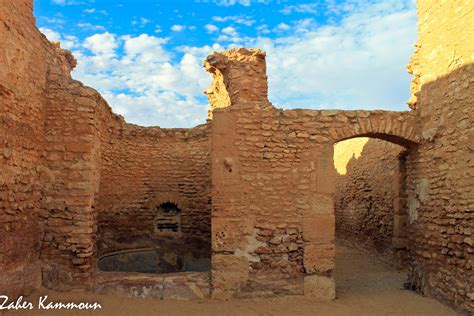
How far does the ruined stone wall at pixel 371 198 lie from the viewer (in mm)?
9305

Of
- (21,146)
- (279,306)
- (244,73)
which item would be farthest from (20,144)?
(279,306)

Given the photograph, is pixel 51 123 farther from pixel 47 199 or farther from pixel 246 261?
pixel 246 261

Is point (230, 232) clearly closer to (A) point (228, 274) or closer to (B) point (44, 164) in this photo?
(A) point (228, 274)

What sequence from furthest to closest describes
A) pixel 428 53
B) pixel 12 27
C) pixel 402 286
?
pixel 402 286
pixel 428 53
pixel 12 27

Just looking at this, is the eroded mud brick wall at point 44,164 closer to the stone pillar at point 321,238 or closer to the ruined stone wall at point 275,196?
the ruined stone wall at point 275,196

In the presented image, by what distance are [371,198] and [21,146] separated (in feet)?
28.7

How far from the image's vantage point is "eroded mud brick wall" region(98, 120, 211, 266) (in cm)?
818

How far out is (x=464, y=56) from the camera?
5410 millimetres

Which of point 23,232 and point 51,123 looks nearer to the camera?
point 23,232

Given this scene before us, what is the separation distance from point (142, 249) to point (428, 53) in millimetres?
6866

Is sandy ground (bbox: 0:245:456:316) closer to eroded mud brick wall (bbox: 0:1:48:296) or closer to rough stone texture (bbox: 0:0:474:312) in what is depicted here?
rough stone texture (bbox: 0:0:474:312)

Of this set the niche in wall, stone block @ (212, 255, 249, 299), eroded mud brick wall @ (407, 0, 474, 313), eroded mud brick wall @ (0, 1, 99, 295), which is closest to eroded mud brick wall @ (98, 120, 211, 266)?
the niche in wall

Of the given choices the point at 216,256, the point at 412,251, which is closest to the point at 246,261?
the point at 216,256

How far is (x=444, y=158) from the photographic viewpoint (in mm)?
5797
